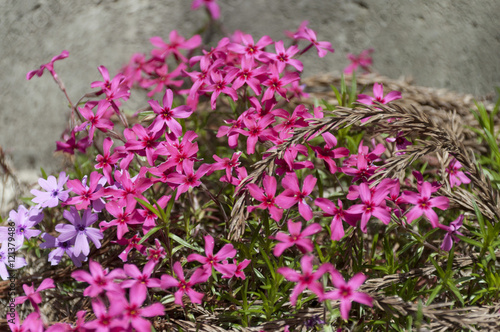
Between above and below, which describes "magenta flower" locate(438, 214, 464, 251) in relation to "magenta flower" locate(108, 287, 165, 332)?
below

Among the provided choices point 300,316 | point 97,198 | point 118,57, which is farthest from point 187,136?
point 118,57

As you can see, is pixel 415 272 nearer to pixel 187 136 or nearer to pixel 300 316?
pixel 300 316

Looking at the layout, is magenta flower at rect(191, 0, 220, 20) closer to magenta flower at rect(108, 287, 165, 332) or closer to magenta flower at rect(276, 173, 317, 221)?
magenta flower at rect(276, 173, 317, 221)

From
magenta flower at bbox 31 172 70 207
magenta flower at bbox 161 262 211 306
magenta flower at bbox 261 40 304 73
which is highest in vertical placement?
magenta flower at bbox 261 40 304 73

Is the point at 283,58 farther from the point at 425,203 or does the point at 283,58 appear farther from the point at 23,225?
the point at 23,225

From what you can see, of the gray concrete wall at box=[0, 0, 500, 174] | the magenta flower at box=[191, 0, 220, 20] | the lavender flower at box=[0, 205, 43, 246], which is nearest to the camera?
the lavender flower at box=[0, 205, 43, 246]

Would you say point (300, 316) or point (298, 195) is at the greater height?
point (298, 195)

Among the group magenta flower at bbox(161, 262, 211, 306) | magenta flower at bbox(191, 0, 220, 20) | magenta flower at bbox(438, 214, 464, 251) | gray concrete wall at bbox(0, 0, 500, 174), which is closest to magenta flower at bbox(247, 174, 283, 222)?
magenta flower at bbox(161, 262, 211, 306)
